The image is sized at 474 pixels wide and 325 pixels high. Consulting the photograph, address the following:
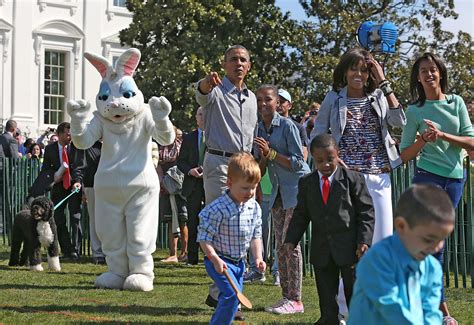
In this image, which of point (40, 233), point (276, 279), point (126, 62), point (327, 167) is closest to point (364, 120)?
point (327, 167)

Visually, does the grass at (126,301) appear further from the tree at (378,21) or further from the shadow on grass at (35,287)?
the tree at (378,21)

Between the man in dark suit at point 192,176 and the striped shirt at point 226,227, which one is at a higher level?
the man in dark suit at point 192,176

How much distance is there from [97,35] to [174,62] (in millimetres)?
8438

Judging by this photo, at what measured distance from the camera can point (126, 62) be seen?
999 cm

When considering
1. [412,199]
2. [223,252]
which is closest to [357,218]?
[223,252]

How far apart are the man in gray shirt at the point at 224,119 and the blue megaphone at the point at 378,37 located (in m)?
3.09

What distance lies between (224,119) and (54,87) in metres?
Result: 32.2

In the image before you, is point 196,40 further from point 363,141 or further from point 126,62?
point 363,141

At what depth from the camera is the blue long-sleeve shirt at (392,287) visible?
14.5ft

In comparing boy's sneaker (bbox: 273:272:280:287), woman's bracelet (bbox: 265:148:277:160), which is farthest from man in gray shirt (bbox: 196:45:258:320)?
boy's sneaker (bbox: 273:272:280:287)

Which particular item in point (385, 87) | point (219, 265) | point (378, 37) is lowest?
→ point (219, 265)

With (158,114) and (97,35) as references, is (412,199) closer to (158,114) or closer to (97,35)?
(158,114)

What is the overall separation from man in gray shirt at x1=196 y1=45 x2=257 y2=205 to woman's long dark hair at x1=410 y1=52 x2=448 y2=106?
4.92 ft

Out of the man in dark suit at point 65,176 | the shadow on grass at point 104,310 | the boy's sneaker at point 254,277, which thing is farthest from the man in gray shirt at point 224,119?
the man in dark suit at point 65,176
